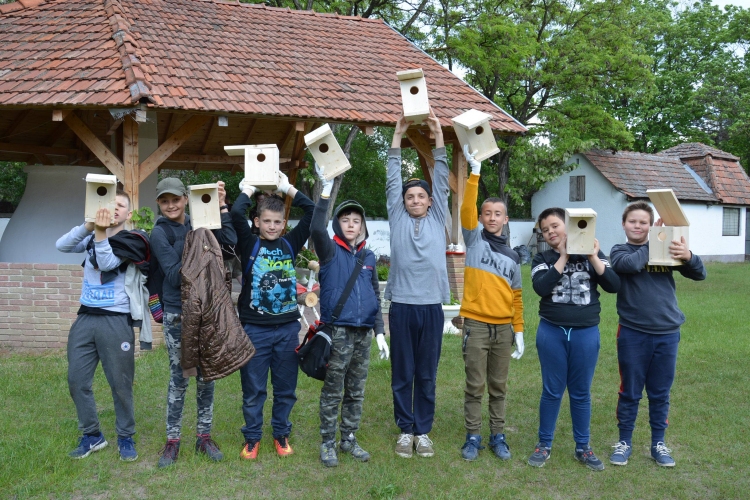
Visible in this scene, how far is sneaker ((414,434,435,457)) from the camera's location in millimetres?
3960

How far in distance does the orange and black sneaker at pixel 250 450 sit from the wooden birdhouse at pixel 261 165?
1.56 m

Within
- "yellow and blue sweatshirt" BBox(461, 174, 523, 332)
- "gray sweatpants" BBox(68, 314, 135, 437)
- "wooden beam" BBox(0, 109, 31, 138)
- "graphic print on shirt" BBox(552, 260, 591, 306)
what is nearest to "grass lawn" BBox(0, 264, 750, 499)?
"gray sweatpants" BBox(68, 314, 135, 437)

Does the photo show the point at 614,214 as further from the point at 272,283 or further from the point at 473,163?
the point at 272,283

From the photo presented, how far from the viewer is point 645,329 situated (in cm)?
384

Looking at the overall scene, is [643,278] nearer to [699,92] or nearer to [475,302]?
[475,302]

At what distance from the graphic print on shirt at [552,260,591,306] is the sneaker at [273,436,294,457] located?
186cm

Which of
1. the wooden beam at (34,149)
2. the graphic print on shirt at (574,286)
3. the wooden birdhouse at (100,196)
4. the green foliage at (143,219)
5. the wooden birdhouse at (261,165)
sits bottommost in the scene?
the graphic print on shirt at (574,286)

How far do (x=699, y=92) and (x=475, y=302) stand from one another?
27130mm

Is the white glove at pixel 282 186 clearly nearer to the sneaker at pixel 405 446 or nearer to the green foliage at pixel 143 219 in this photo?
the sneaker at pixel 405 446

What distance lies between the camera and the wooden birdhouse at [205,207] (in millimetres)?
3574

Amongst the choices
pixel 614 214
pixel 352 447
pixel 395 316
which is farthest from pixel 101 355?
pixel 614 214

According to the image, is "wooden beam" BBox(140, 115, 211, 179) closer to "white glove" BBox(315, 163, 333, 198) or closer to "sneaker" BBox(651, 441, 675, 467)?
"white glove" BBox(315, 163, 333, 198)

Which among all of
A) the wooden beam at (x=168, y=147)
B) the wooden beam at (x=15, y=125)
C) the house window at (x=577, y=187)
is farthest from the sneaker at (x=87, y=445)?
the house window at (x=577, y=187)

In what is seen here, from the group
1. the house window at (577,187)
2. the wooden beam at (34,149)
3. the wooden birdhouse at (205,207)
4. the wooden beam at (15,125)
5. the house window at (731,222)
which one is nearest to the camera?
the wooden birdhouse at (205,207)
